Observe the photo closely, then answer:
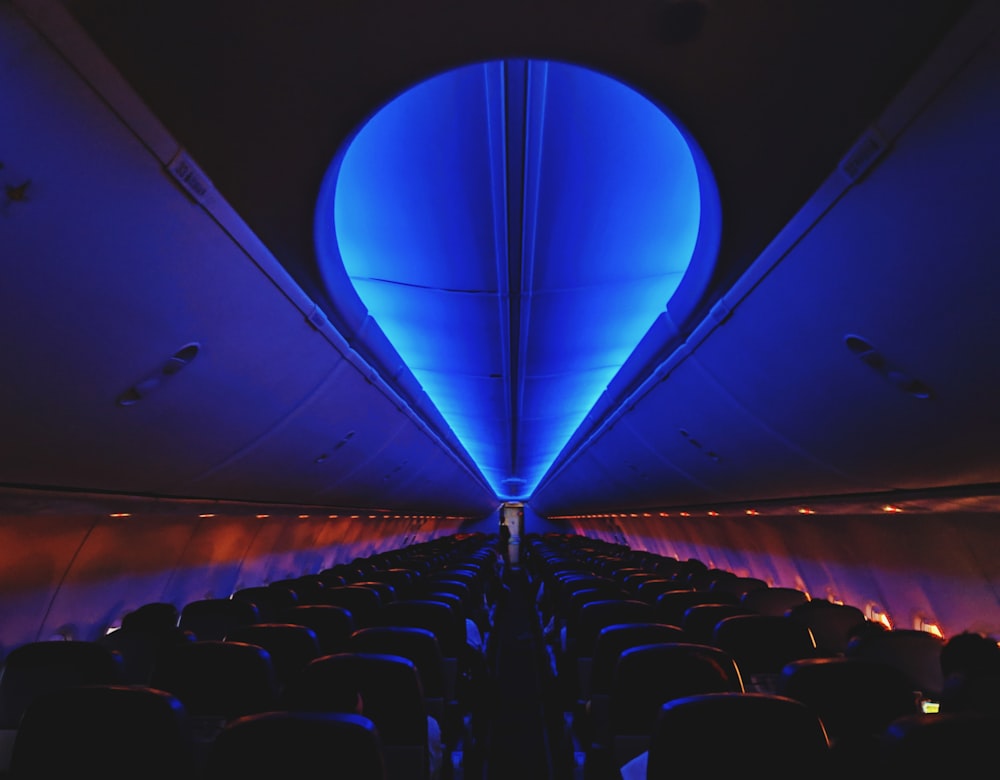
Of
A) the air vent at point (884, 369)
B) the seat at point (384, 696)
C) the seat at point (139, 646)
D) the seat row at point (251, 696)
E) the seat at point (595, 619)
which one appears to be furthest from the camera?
the seat at point (595, 619)

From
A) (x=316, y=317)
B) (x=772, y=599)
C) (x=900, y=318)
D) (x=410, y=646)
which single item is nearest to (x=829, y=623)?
(x=772, y=599)

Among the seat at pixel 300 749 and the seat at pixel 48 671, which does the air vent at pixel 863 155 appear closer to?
the seat at pixel 300 749

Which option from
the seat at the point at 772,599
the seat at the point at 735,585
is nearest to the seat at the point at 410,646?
the seat at the point at 772,599

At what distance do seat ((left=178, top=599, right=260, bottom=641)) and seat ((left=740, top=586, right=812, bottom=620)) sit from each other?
592 centimetres

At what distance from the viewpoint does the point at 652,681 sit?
362 cm

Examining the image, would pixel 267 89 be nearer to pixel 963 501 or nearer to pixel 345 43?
pixel 345 43

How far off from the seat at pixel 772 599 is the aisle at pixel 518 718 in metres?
2.99

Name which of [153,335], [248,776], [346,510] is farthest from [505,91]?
[346,510]

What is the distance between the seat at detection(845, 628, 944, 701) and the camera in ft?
15.5

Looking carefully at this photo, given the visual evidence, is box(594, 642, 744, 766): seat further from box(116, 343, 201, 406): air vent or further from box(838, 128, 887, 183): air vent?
box(116, 343, 201, 406): air vent

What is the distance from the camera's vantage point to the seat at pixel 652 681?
3.56 meters

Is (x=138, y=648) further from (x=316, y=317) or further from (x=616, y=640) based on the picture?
(x=616, y=640)

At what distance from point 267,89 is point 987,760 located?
314cm

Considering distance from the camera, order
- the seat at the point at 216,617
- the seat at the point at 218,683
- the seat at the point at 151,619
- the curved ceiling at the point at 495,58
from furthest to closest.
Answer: the seat at the point at 216,617
the seat at the point at 151,619
the seat at the point at 218,683
the curved ceiling at the point at 495,58
